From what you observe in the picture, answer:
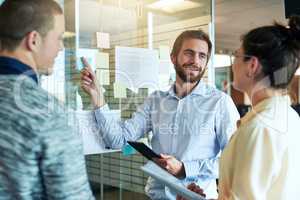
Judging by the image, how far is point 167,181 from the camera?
4.29ft

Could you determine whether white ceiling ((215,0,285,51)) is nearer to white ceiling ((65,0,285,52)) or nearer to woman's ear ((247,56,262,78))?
white ceiling ((65,0,285,52))

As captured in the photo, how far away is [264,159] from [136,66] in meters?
1.54

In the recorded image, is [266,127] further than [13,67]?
Yes

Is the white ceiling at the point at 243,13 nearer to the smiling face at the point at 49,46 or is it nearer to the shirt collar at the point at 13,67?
the smiling face at the point at 49,46

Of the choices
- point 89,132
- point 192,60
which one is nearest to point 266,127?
point 192,60

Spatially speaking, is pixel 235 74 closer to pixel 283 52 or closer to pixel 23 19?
pixel 283 52

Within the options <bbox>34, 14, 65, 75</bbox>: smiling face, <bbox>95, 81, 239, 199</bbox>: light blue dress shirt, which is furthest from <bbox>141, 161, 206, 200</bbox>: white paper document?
<bbox>34, 14, 65, 75</bbox>: smiling face

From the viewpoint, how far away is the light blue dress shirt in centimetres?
169

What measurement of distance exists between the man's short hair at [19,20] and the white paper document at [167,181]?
0.72 meters

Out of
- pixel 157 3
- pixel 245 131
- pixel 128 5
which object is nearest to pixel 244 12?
pixel 157 3

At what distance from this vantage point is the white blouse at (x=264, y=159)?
1019 millimetres

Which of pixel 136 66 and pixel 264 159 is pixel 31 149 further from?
pixel 136 66

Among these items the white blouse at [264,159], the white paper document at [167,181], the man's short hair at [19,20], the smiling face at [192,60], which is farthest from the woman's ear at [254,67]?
the man's short hair at [19,20]

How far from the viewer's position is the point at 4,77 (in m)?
0.82
